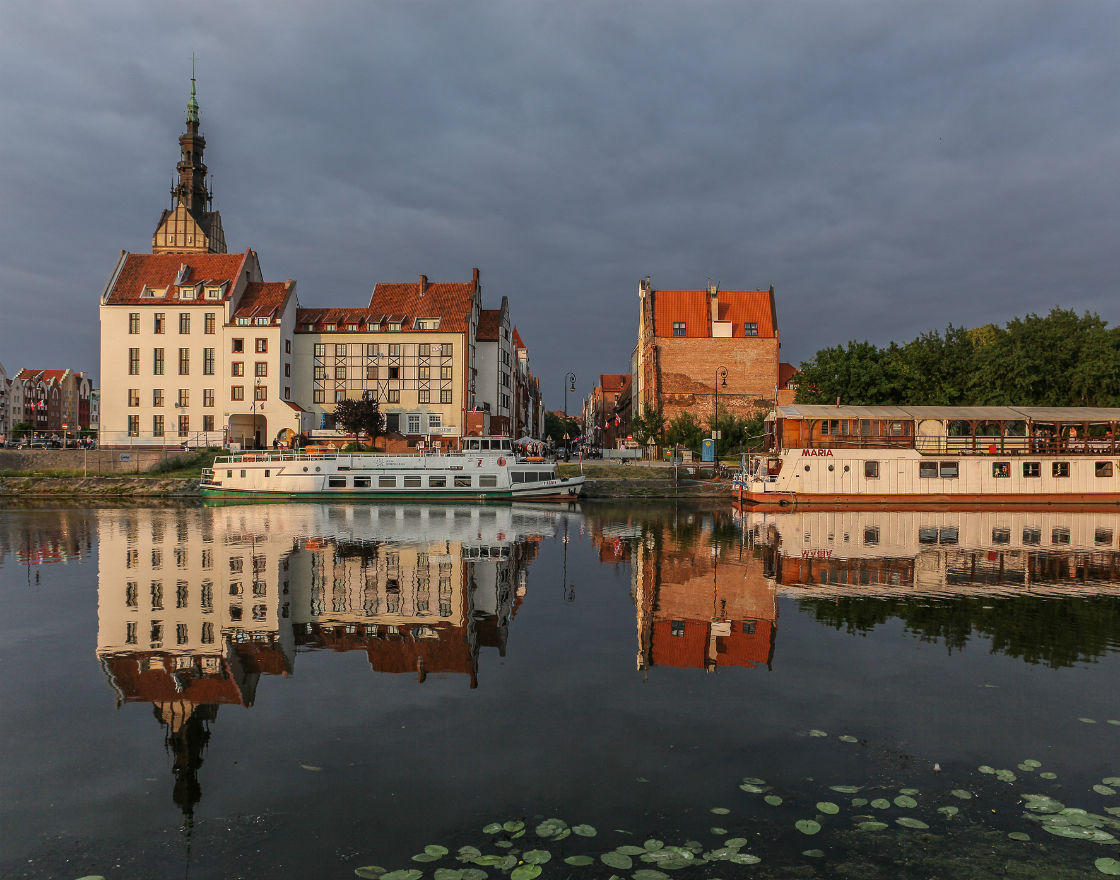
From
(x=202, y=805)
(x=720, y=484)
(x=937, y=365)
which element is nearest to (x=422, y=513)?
(x=720, y=484)

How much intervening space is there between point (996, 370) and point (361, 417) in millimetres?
55053

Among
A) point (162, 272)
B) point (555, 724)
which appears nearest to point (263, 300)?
point (162, 272)

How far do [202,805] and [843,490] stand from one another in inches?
1856

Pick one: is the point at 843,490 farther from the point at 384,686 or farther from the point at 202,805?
the point at 202,805

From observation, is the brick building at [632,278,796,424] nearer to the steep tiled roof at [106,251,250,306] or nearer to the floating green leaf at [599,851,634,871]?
the steep tiled roof at [106,251,250,306]

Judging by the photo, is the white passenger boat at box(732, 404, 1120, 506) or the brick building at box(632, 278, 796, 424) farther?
the brick building at box(632, 278, 796, 424)

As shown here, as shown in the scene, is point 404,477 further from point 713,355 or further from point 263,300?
point 713,355

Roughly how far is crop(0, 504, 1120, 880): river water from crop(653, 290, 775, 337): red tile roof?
2786 inches

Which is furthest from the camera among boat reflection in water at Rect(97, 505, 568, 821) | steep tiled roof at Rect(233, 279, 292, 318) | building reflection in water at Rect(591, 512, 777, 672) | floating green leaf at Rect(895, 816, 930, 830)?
steep tiled roof at Rect(233, 279, 292, 318)

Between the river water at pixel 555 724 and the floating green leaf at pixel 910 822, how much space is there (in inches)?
2.2

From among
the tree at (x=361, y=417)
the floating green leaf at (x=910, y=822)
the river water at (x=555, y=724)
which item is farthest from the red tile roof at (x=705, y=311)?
the floating green leaf at (x=910, y=822)

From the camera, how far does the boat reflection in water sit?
11.5m

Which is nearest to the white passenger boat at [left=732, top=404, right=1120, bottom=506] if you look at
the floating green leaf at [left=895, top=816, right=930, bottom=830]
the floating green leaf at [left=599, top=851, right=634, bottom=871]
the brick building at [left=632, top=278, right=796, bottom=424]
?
the brick building at [left=632, top=278, right=796, bottom=424]

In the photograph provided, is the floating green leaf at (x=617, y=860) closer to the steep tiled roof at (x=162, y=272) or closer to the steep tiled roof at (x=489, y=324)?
the steep tiled roof at (x=489, y=324)
